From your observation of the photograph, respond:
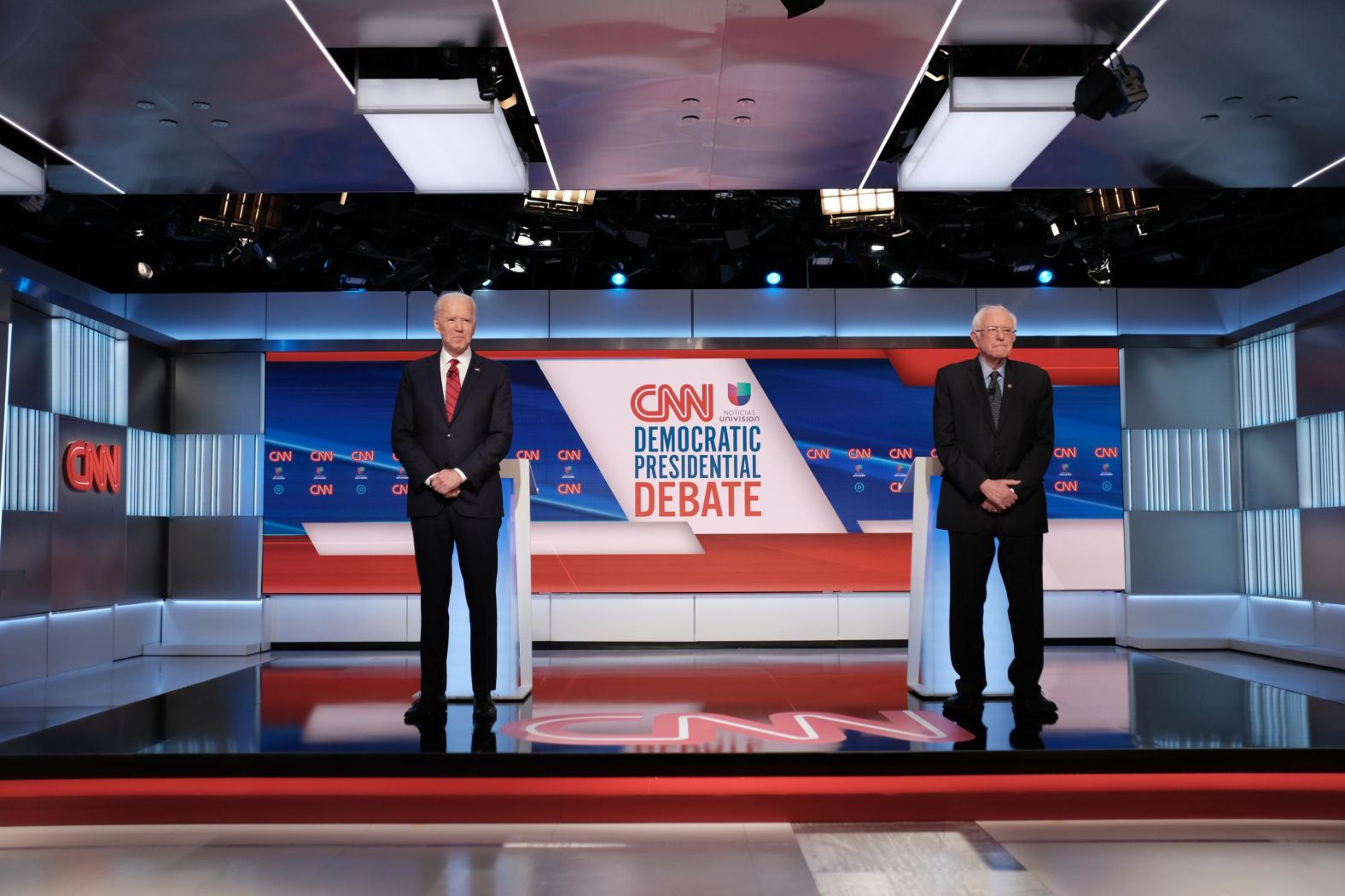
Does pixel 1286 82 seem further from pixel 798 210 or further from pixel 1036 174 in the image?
pixel 798 210

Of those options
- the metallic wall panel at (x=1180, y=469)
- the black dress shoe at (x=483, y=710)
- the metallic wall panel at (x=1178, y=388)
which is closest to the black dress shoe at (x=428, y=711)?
the black dress shoe at (x=483, y=710)

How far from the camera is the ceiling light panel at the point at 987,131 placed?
4297 mm

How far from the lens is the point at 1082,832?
2.89 m

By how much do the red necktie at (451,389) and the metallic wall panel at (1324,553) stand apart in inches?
225

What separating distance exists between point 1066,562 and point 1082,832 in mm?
4876

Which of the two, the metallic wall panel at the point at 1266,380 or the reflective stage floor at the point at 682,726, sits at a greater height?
the metallic wall panel at the point at 1266,380

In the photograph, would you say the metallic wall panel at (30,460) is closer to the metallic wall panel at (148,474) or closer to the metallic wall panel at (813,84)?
the metallic wall panel at (148,474)

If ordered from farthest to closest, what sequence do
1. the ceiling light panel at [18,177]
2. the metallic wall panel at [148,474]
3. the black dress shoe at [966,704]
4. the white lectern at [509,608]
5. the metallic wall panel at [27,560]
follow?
the metallic wall panel at [148,474], the metallic wall panel at [27,560], the ceiling light panel at [18,177], the white lectern at [509,608], the black dress shoe at [966,704]

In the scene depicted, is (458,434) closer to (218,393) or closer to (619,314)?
(619,314)

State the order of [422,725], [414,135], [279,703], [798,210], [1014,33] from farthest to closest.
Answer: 1. [798,210]
2. [414,135]
3. [279,703]
4. [1014,33]
5. [422,725]

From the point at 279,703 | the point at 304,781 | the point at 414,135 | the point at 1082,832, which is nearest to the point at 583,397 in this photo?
the point at 414,135

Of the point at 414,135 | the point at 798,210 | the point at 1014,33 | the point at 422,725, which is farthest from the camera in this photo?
the point at 798,210

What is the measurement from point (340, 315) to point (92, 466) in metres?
2.03

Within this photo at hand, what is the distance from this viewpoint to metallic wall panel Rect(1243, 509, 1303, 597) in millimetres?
6863
